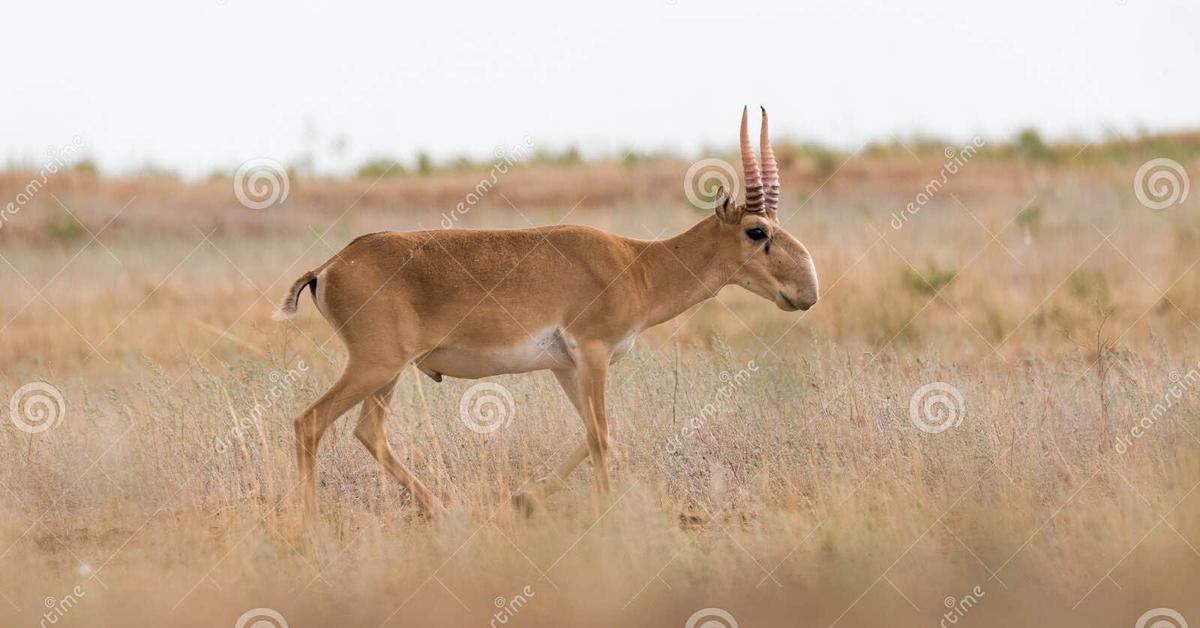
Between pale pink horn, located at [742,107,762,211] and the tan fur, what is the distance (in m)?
0.12

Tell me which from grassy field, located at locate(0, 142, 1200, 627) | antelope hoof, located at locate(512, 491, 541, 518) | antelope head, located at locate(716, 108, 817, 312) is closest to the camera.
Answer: grassy field, located at locate(0, 142, 1200, 627)

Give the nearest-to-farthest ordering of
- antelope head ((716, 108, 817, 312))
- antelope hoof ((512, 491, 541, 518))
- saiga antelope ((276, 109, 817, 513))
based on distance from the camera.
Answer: antelope hoof ((512, 491, 541, 518))
saiga antelope ((276, 109, 817, 513))
antelope head ((716, 108, 817, 312))

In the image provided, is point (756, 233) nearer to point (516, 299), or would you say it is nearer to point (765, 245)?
point (765, 245)

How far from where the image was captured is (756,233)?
1096 centimetres

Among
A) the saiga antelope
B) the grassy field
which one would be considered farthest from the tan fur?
the grassy field

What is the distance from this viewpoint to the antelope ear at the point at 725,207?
36.0ft

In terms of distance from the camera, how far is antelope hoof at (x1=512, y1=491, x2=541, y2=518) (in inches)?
396

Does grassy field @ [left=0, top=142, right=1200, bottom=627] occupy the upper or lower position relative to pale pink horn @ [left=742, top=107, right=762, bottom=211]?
lower

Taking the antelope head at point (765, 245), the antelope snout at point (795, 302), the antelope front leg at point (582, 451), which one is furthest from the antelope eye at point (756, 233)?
the antelope front leg at point (582, 451)

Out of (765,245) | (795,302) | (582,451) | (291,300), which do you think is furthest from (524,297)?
(795,302)

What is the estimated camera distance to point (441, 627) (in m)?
8.43

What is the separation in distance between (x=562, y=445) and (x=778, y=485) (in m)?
1.94

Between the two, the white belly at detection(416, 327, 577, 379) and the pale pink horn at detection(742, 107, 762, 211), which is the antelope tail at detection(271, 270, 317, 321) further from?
the pale pink horn at detection(742, 107, 762, 211)

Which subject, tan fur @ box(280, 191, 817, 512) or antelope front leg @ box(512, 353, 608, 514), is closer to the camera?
tan fur @ box(280, 191, 817, 512)
